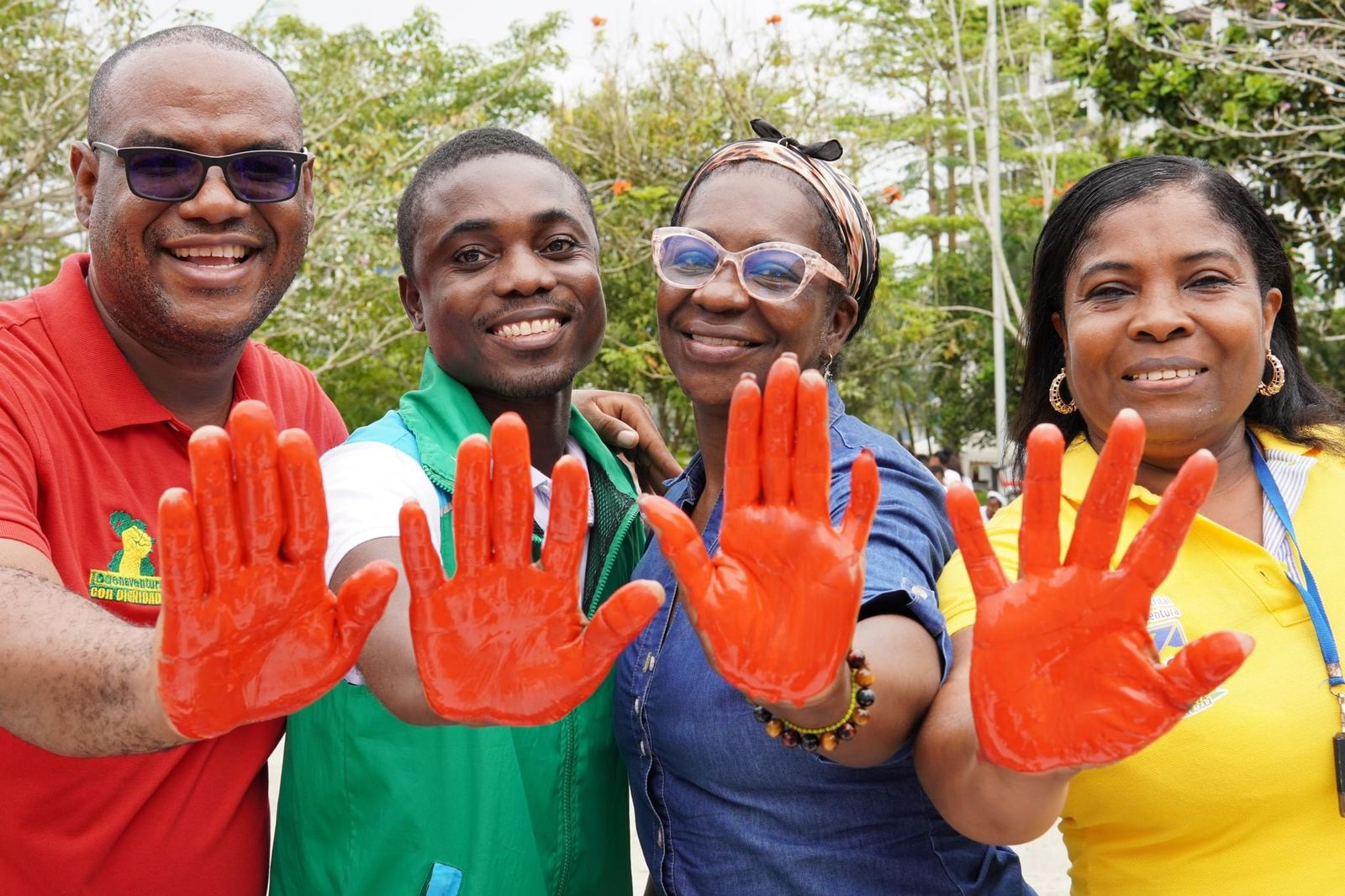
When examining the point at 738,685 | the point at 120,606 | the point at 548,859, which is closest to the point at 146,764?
the point at 120,606

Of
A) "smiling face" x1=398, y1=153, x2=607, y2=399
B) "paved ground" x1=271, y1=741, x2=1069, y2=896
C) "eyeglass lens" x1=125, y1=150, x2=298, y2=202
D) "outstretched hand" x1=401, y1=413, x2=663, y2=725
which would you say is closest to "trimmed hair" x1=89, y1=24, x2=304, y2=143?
"eyeglass lens" x1=125, y1=150, x2=298, y2=202

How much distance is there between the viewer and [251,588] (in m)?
1.50

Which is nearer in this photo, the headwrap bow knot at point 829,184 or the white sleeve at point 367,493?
the white sleeve at point 367,493

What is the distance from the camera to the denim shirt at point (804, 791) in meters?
1.98

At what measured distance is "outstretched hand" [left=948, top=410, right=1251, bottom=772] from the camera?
1.51 m

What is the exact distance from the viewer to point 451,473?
2.24 metres

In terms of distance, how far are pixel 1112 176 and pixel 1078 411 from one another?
0.48m

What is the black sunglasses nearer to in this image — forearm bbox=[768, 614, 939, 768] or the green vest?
the green vest

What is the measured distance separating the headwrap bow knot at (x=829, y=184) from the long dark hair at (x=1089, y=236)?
Result: 1.14ft

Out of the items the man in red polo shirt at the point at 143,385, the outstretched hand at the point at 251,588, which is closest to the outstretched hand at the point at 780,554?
the outstretched hand at the point at 251,588

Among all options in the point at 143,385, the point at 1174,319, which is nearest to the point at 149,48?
the point at 143,385

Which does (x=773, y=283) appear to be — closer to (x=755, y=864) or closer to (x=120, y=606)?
(x=755, y=864)

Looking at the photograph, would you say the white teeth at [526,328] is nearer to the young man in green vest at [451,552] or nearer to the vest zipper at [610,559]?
the young man in green vest at [451,552]

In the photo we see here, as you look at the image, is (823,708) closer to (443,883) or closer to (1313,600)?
(443,883)
